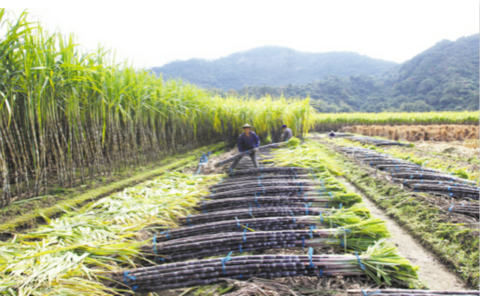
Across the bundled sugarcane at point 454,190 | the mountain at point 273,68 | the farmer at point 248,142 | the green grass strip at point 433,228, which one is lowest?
the green grass strip at point 433,228

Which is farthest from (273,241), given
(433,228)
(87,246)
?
(433,228)

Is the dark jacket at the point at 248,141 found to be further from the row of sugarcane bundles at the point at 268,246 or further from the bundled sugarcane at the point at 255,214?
the bundled sugarcane at the point at 255,214

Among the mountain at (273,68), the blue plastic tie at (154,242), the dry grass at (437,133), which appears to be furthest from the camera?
the mountain at (273,68)

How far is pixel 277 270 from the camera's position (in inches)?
76.5

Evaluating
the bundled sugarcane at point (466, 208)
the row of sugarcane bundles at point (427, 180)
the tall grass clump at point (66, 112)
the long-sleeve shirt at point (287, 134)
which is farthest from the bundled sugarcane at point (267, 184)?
the long-sleeve shirt at point (287, 134)

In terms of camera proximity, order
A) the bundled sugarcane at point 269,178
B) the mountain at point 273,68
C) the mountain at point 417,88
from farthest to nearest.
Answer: the mountain at point 273,68 → the mountain at point 417,88 → the bundled sugarcane at point 269,178

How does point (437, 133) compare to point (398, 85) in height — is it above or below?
below

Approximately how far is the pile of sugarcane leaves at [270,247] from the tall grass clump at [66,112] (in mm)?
2363

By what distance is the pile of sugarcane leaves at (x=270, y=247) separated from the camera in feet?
6.34

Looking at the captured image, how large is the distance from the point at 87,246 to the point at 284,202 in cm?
225

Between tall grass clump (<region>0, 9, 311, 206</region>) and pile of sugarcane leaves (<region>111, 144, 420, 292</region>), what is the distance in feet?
7.75

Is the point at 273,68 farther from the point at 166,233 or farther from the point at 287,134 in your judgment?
the point at 166,233

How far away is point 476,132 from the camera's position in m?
10.5

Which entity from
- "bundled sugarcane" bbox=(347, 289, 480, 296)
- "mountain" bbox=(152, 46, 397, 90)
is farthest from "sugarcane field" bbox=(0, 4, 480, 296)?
"mountain" bbox=(152, 46, 397, 90)
